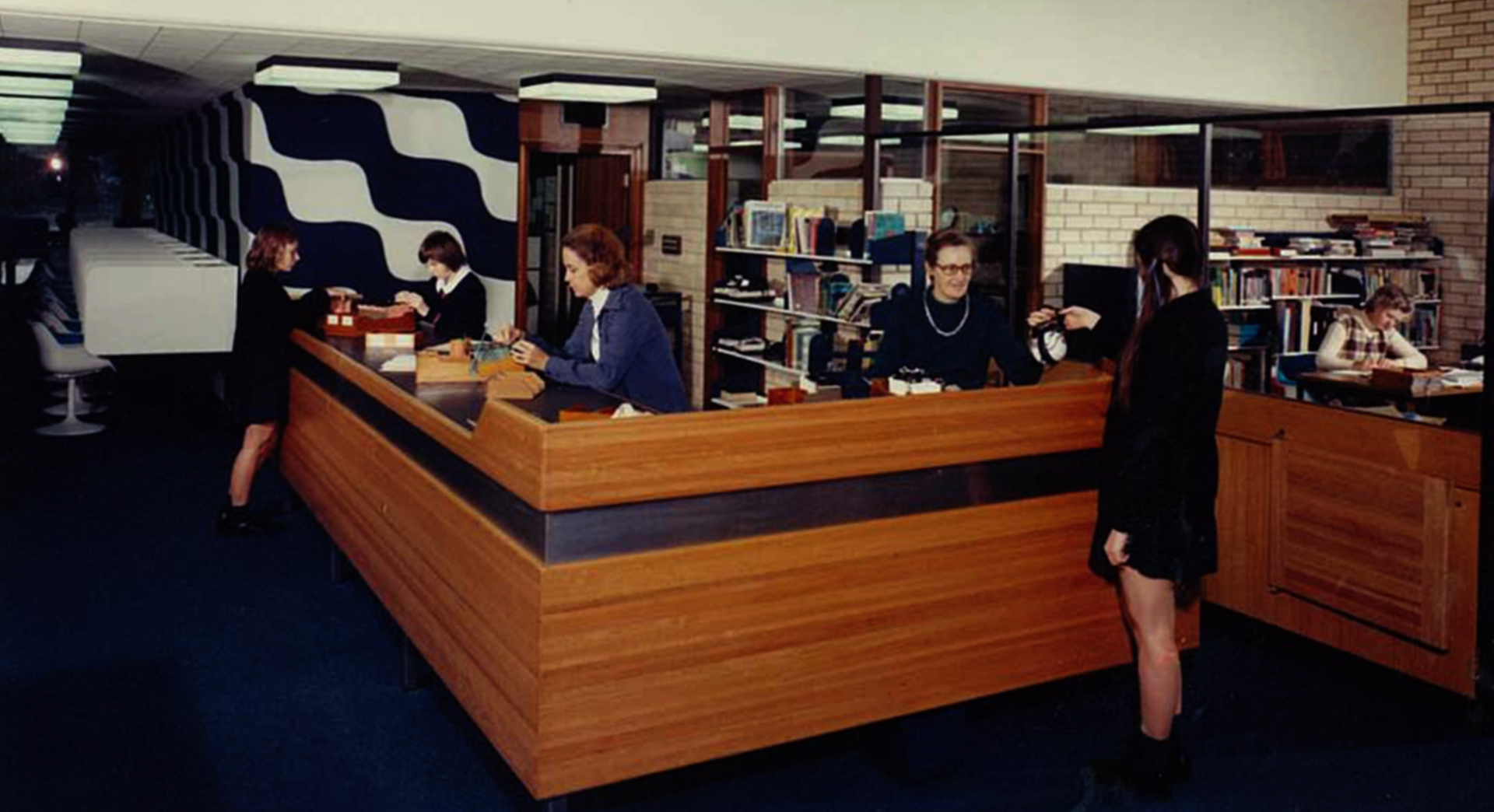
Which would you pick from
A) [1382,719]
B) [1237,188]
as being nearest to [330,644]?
[1382,719]

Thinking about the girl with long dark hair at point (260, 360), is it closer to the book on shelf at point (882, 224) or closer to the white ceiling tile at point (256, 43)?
the white ceiling tile at point (256, 43)

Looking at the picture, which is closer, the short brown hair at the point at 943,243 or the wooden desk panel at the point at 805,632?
the wooden desk panel at the point at 805,632

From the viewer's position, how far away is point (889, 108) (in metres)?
9.82

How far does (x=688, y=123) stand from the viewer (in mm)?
11727

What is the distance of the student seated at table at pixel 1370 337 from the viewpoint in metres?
7.55

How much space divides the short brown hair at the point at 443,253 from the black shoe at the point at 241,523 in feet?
5.38

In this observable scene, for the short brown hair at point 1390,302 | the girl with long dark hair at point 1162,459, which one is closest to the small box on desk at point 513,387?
the girl with long dark hair at point 1162,459

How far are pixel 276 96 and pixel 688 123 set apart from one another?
366 cm

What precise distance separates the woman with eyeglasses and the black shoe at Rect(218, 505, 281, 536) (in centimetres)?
356

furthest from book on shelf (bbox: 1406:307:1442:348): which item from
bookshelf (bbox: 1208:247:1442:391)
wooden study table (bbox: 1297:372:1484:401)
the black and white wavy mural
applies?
the black and white wavy mural

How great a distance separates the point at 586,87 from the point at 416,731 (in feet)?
18.2

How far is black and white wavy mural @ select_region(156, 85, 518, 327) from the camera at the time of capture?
9.33 meters

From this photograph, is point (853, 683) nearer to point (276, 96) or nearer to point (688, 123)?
point (276, 96)

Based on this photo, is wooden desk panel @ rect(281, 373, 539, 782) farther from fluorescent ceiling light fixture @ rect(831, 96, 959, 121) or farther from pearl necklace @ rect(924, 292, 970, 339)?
fluorescent ceiling light fixture @ rect(831, 96, 959, 121)
